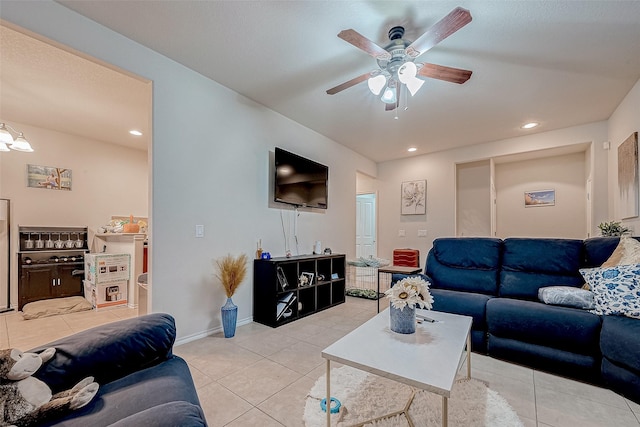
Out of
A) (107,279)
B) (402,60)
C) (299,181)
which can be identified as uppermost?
(402,60)

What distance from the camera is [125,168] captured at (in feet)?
15.7

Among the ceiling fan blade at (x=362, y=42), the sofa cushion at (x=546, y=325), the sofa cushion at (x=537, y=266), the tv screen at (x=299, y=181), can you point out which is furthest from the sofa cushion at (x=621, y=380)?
the tv screen at (x=299, y=181)

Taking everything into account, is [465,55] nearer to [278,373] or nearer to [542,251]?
[542,251]

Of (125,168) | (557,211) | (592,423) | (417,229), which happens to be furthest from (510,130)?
(125,168)

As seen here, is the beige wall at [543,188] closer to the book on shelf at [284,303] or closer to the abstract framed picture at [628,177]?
the abstract framed picture at [628,177]

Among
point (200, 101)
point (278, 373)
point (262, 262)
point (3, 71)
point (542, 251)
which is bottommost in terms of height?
point (278, 373)

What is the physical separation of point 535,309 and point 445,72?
78.1 inches

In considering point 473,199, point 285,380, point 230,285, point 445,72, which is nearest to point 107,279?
point 230,285

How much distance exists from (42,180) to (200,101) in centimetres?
317

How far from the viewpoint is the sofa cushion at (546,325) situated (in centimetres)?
187

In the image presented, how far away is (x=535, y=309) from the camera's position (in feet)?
6.82

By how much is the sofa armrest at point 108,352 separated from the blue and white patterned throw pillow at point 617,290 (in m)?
2.82

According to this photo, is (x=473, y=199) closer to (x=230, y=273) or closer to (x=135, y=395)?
(x=230, y=273)

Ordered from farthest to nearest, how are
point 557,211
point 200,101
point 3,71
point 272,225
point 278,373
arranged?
1. point 557,211
2. point 272,225
3. point 200,101
4. point 3,71
5. point 278,373
